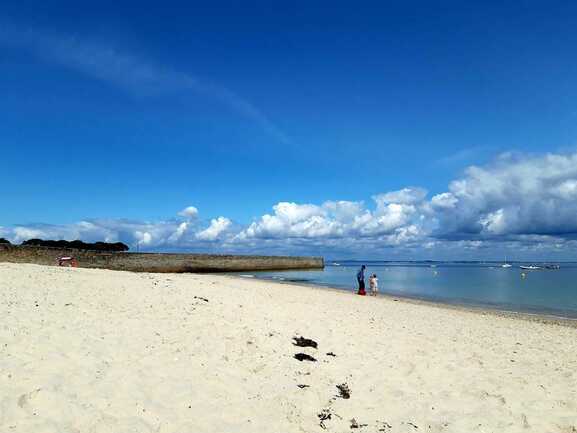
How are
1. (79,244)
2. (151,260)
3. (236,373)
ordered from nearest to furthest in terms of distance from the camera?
1. (236,373)
2. (151,260)
3. (79,244)

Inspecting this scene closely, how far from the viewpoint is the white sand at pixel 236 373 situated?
5.40 meters

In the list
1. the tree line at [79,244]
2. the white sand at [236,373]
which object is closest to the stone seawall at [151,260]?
the tree line at [79,244]

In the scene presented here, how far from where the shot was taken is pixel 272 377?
7.29 metres

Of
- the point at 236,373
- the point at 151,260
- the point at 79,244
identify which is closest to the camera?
the point at 236,373

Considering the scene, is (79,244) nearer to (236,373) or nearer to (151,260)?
(151,260)

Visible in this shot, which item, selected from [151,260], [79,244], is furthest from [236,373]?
[79,244]

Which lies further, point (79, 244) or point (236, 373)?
point (79, 244)

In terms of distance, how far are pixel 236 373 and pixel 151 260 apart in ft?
A: 145

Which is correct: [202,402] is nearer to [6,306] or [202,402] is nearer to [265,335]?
[265,335]

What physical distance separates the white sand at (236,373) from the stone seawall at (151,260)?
24.8m

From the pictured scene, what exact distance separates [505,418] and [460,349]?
4.52 meters

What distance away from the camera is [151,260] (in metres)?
49.0

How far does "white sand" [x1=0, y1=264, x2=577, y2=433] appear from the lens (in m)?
5.40

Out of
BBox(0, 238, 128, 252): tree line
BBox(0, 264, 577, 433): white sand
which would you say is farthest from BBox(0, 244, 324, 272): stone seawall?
BBox(0, 264, 577, 433): white sand
